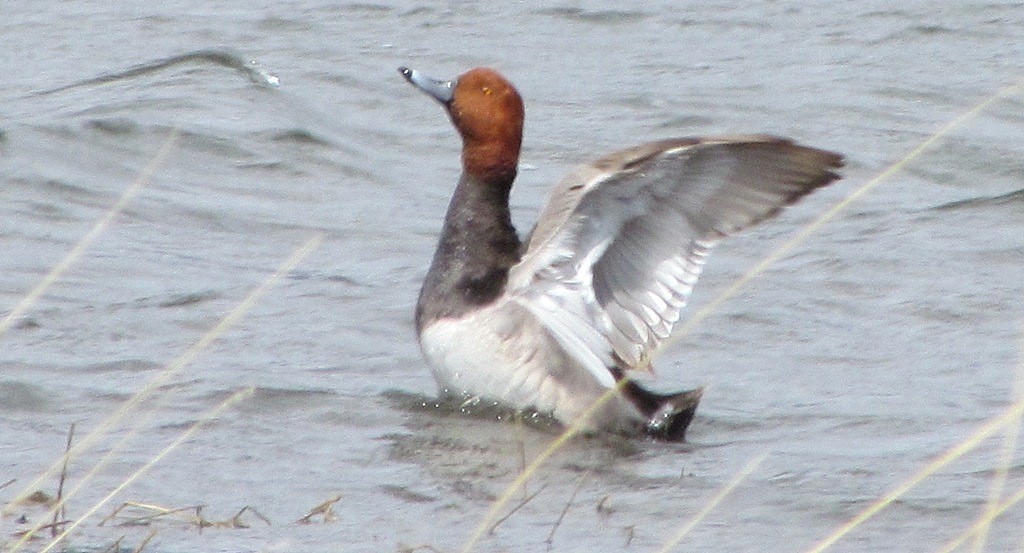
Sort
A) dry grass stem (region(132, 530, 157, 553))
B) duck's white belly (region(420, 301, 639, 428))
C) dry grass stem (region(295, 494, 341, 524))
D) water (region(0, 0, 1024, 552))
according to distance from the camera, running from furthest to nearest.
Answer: duck's white belly (region(420, 301, 639, 428)) < water (region(0, 0, 1024, 552)) < dry grass stem (region(295, 494, 341, 524)) < dry grass stem (region(132, 530, 157, 553))

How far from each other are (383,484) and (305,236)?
354 cm

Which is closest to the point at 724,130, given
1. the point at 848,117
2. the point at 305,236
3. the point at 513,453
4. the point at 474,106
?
the point at 848,117

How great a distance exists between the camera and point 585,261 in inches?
236

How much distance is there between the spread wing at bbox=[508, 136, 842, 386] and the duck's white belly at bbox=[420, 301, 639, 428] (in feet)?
0.35

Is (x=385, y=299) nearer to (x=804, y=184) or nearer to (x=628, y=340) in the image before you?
(x=628, y=340)

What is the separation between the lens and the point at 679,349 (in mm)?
7656

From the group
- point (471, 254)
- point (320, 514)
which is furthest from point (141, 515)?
point (471, 254)

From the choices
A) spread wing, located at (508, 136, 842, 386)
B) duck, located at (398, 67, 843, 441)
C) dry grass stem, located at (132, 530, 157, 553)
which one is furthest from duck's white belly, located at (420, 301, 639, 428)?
dry grass stem, located at (132, 530, 157, 553)

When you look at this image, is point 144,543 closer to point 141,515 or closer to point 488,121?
point 141,515

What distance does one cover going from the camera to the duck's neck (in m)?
6.33

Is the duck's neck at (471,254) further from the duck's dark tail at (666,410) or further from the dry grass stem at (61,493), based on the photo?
the dry grass stem at (61,493)

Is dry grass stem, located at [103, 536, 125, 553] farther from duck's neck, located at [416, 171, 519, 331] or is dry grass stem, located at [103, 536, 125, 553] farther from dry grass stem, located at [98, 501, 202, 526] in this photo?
duck's neck, located at [416, 171, 519, 331]

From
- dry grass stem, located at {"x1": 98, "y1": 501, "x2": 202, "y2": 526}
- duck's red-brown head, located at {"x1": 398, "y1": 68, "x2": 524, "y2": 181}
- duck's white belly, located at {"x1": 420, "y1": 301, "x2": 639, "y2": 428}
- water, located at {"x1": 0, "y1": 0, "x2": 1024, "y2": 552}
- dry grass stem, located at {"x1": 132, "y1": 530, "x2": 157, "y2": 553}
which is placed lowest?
water, located at {"x1": 0, "y1": 0, "x2": 1024, "y2": 552}

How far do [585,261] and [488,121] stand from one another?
2.83 ft
